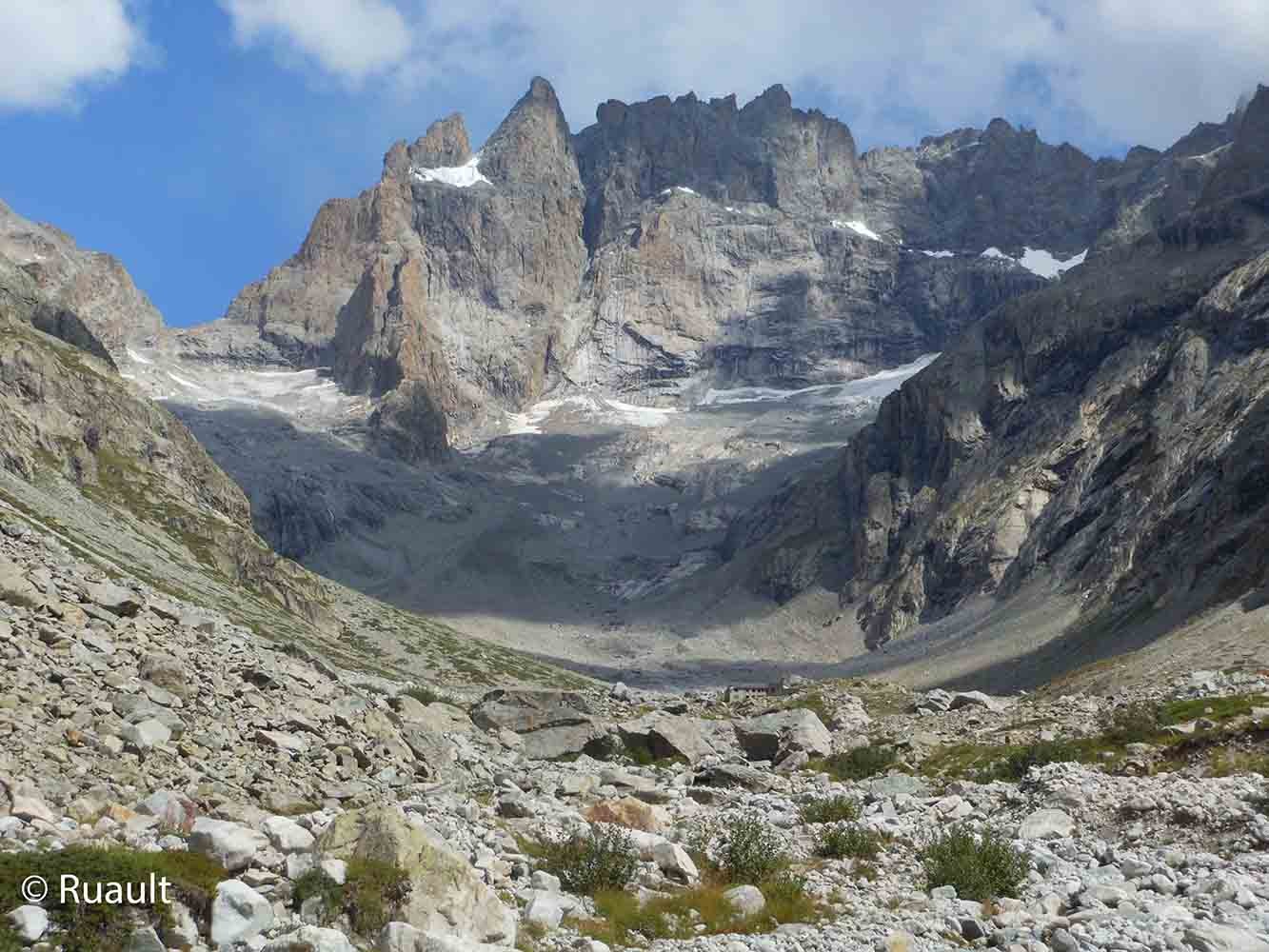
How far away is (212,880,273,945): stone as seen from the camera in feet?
55.4

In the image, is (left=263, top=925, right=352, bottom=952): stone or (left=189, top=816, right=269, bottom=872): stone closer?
(left=263, top=925, right=352, bottom=952): stone

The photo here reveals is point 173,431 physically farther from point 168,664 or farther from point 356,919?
point 356,919

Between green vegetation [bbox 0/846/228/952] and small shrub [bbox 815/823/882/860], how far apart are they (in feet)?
38.3

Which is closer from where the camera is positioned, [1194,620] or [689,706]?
[689,706]

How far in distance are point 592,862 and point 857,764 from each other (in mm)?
16074

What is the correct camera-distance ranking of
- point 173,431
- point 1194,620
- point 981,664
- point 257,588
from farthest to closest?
point 173,431 → point 257,588 → point 981,664 → point 1194,620

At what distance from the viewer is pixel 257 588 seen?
148 m

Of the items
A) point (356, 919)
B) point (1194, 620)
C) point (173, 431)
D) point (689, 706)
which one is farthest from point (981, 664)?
point (356, 919)

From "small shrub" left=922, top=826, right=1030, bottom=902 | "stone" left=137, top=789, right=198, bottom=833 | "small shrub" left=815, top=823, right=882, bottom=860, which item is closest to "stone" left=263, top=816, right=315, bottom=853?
"stone" left=137, top=789, right=198, bottom=833

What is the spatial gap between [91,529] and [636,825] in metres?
99.4

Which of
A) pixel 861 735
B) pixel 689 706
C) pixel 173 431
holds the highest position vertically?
pixel 173 431

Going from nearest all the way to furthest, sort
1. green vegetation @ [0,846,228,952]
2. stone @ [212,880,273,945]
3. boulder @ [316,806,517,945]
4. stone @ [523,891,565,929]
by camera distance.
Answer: green vegetation @ [0,846,228,952] → stone @ [212,880,273,945] → boulder @ [316,806,517,945] → stone @ [523,891,565,929]

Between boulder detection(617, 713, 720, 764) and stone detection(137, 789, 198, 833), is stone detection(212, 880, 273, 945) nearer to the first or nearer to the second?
stone detection(137, 789, 198, 833)

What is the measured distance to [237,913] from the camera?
17172mm
